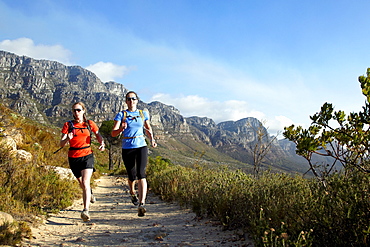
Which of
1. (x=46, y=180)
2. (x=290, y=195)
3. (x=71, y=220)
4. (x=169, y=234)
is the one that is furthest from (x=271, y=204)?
(x=46, y=180)

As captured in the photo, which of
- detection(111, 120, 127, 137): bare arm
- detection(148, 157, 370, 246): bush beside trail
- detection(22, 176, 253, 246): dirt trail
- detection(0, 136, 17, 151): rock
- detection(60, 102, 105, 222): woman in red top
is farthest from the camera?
detection(0, 136, 17, 151): rock

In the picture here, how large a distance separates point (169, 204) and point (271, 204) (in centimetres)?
349

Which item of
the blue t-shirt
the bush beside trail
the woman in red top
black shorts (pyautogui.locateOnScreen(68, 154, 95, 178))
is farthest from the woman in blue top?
the bush beside trail

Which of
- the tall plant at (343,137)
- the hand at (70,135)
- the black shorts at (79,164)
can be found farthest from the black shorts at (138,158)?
the tall plant at (343,137)

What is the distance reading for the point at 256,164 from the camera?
25.5 feet

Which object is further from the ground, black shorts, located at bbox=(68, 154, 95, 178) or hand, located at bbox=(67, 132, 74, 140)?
hand, located at bbox=(67, 132, 74, 140)

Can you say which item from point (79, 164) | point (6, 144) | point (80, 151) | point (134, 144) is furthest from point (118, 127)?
point (6, 144)

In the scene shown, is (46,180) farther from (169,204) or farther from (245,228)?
(245,228)

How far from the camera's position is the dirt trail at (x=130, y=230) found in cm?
357

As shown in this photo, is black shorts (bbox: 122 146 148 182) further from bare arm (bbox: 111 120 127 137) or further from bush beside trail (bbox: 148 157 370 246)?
Result: bush beside trail (bbox: 148 157 370 246)

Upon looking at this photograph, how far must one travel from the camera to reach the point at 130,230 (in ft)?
14.0

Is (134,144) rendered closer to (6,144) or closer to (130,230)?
(130,230)

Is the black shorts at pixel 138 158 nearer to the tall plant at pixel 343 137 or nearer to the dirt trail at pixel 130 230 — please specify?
the dirt trail at pixel 130 230

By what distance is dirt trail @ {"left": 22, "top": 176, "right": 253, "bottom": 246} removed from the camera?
3.57m
